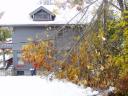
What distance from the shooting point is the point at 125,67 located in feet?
40.5

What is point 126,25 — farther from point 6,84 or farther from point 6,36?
point 6,36

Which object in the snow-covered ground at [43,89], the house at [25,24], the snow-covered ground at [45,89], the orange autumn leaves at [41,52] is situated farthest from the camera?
the house at [25,24]

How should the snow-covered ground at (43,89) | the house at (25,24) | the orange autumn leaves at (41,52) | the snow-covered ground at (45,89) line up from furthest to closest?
the house at (25,24), the snow-covered ground at (43,89), the snow-covered ground at (45,89), the orange autumn leaves at (41,52)

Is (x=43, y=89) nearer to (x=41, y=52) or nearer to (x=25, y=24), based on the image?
(x=41, y=52)

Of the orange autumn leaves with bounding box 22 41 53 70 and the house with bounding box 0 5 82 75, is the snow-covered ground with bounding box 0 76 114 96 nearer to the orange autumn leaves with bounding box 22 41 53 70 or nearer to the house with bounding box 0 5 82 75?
the orange autumn leaves with bounding box 22 41 53 70

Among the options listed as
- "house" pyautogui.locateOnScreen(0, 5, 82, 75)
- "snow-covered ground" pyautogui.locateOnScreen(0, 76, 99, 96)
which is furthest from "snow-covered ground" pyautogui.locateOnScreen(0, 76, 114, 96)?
"house" pyautogui.locateOnScreen(0, 5, 82, 75)

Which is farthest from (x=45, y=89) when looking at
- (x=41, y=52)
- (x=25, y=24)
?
(x=25, y=24)

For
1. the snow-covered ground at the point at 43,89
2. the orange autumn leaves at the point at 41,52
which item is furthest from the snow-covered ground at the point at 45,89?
the orange autumn leaves at the point at 41,52

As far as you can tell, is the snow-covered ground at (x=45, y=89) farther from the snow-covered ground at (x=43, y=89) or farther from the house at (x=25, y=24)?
the house at (x=25, y=24)

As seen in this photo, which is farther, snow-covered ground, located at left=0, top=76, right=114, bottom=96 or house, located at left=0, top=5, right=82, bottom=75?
house, located at left=0, top=5, right=82, bottom=75

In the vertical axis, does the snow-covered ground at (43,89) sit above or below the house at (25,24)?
below

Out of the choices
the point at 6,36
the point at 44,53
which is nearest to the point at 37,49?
the point at 44,53

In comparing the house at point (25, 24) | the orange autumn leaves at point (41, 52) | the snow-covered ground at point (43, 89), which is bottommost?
the snow-covered ground at point (43, 89)

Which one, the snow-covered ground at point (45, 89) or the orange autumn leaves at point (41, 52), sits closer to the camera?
the orange autumn leaves at point (41, 52)
